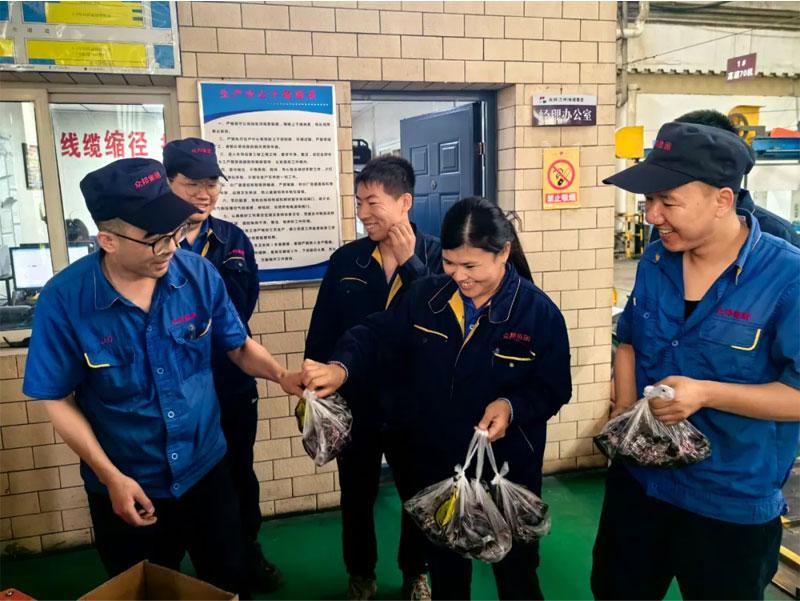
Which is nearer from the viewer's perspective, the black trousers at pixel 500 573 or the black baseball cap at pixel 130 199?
the black baseball cap at pixel 130 199

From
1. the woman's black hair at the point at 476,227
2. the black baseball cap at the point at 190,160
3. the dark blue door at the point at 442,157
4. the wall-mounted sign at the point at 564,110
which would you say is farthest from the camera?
the dark blue door at the point at 442,157

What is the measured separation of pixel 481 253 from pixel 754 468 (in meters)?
0.93

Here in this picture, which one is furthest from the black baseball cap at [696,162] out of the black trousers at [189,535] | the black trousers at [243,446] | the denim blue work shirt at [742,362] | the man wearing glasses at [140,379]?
the black trousers at [243,446]

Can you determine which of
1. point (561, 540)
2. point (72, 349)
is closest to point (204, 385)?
point (72, 349)

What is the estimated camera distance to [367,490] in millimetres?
2445

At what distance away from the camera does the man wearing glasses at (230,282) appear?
226 centimetres

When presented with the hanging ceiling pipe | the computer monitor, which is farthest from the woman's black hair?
the hanging ceiling pipe

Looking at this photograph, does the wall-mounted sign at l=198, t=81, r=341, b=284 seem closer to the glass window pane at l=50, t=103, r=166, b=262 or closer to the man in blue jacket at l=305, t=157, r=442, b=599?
the glass window pane at l=50, t=103, r=166, b=262

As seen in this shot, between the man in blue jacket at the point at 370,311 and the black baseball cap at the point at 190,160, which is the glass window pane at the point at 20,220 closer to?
the black baseball cap at the point at 190,160

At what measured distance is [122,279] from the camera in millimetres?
1659

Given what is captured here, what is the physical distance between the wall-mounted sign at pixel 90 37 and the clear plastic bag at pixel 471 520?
2.28 meters

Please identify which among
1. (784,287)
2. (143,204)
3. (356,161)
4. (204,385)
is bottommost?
(204,385)

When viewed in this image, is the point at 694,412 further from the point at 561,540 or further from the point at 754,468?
the point at 561,540

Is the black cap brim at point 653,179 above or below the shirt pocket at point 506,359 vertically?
above
